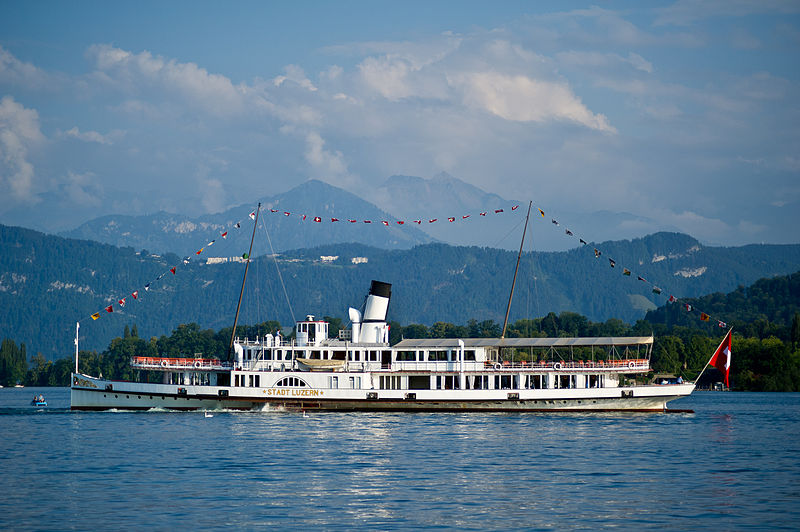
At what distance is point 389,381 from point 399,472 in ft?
87.8

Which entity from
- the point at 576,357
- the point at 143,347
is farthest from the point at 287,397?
the point at 143,347

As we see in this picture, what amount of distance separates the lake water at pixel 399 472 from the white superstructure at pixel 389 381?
1610 millimetres

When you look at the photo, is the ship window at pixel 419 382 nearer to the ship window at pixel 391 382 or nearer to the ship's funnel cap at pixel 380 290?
the ship window at pixel 391 382

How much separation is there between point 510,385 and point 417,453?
21418mm

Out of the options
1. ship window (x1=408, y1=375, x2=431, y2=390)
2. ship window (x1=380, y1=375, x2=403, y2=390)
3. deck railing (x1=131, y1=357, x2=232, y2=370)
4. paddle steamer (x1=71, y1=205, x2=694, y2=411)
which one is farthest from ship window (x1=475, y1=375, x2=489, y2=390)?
deck railing (x1=131, y1=357, x2=232, y2=370)

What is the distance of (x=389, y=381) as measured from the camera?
69.1 metres

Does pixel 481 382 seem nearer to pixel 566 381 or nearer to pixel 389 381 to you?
pixel 566 381

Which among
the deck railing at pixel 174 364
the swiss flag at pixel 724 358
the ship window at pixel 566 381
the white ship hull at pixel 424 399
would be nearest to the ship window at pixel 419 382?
the white ship hull at pixel 424 399

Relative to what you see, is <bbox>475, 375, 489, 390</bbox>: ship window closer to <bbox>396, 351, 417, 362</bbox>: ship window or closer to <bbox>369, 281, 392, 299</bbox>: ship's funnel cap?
<bbox>396, 351, 417, 362</bbox>: ship window

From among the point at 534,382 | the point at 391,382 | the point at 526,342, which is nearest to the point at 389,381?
the point at 391,382

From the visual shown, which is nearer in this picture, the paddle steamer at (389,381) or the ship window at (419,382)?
the paddle steamer at (389,381)

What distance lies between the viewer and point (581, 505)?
34625 mm

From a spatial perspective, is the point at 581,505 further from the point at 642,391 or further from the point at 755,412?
the point at 755,412

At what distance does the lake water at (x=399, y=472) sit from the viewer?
32.6m
